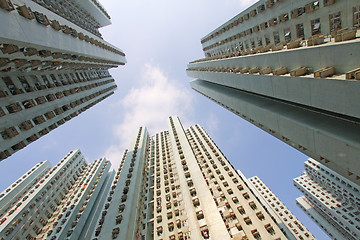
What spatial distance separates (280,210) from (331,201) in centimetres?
1834

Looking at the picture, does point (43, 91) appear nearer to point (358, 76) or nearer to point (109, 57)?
point (109, 57)

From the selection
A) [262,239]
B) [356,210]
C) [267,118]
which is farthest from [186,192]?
[356,210]

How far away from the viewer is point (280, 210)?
8094 centimetres

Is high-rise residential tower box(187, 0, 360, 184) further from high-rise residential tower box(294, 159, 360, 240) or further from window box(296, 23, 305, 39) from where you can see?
high-rise residential tower box(294, 159, 360, 240)

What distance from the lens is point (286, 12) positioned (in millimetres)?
23844

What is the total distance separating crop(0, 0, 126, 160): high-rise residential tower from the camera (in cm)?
1727

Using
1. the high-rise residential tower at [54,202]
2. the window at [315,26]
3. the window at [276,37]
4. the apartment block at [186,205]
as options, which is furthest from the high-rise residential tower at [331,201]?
the high-rise residential tower at [54,202]

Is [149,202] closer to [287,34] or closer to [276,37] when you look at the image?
[276,37]

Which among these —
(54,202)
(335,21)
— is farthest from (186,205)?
(54,202)

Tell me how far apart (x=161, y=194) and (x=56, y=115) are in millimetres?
22983

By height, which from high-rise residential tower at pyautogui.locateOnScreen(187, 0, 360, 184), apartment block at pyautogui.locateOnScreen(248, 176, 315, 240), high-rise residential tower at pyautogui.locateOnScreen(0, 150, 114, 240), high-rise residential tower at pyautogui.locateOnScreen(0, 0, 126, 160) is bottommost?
apartment block at pyautogui.locateOnScreen(248, 176, 315, 240)

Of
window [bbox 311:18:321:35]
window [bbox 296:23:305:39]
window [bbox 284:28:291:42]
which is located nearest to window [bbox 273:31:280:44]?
window [bbox 284:28:291:42]

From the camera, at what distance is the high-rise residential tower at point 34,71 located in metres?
17.3

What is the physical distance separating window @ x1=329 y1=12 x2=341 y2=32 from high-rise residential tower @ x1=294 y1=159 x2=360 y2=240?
204ft
